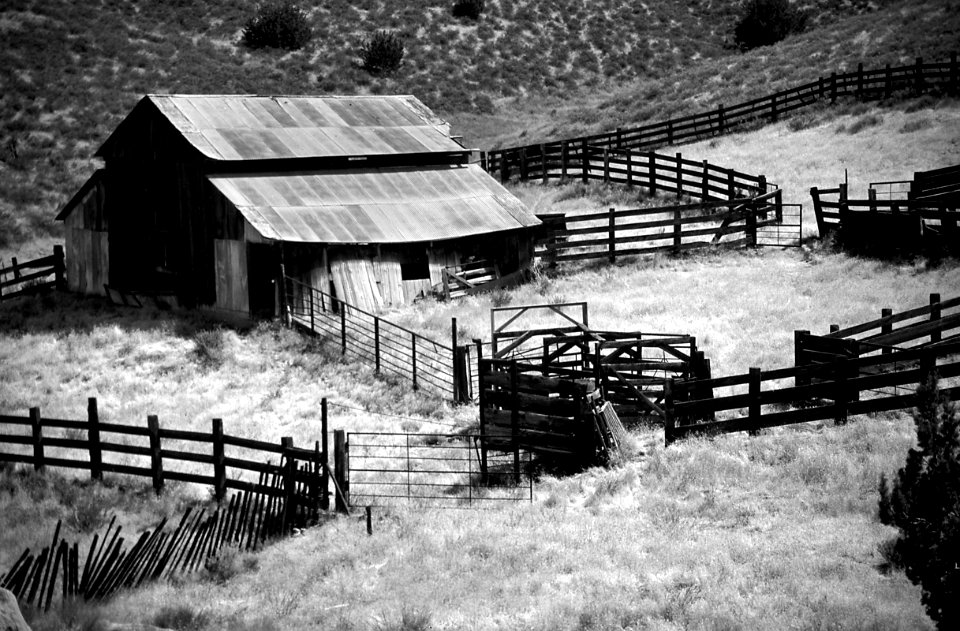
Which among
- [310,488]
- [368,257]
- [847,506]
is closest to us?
[847,506]

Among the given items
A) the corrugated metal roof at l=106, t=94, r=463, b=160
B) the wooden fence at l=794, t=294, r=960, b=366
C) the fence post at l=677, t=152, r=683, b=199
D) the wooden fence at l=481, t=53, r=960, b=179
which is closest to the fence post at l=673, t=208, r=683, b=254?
the fence post at l=677, t=152, r=683, b=199

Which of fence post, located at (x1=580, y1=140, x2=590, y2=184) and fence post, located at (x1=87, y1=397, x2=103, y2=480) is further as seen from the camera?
fence post, located at (x1=580, y1=140, x2=590, y2=184)

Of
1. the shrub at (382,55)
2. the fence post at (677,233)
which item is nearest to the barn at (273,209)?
the fence post at (677,233)

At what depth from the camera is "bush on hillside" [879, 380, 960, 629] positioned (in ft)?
32.5

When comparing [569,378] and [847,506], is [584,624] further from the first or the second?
[569,378]

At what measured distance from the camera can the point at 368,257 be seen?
31.0 m

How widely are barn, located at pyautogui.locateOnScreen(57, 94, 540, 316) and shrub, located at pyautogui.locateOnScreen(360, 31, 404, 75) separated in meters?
26.5

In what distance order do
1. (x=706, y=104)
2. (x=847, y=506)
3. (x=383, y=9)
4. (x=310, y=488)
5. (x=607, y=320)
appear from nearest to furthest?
1. (x=847, y=506)
2. (x=310, y=488)
3. (x=607, y=320)
4. (x=706, y=104)
5. (x=383, y=9)

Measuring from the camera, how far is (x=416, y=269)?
32.2m

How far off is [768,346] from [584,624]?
13.5m

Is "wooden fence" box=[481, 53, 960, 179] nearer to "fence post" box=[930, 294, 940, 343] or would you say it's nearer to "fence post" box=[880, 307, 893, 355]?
"fence post" box=[880, 307, 893, 355]

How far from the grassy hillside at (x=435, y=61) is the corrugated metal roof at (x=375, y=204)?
44.0 ft

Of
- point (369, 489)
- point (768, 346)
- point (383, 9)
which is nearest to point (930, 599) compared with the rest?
point (369, 489)

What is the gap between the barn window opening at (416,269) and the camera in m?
32.0
